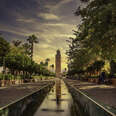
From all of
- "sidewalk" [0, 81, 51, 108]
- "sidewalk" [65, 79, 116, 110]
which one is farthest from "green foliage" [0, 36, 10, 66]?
"sidewalk" [65, 79, 116, 110]

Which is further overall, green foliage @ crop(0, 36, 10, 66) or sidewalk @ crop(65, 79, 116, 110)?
green foliage @ crop(0, 36, 10, 66)

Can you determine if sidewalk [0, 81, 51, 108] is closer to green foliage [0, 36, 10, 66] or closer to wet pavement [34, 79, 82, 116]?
wet pavement [34, 79, 82, 116]

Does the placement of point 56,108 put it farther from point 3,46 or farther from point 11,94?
point 3,46

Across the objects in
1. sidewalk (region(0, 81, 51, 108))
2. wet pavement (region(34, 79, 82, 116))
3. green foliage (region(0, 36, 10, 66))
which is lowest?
wet pavement (region(34, 79, 82, 116))

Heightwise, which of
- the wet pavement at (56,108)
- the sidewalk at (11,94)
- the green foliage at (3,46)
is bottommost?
the wet pavement at (56,108)

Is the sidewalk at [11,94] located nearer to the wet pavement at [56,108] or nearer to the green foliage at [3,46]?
the wet pavement at [56,108]

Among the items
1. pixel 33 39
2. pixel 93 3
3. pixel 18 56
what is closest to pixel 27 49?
pixel 33 39

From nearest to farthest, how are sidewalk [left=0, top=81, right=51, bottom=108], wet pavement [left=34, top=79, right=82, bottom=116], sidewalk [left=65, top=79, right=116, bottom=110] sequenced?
wet pavement [left=34, top=79, right=82, bottom=116]
sidewalk [left=65, top=79, right=116, bottom=110]
sidewalk [left=0, top=81, right=51, bottom=108]

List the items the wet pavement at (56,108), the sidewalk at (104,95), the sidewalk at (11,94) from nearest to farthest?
the wet pavement at (56,108), the sidewalk at (104,95), the sidewalk at (11,94)

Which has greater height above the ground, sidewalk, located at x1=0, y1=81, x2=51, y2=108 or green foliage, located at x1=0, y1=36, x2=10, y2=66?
green foliage, located at x1=0, y1=36, x2=10, y2=66

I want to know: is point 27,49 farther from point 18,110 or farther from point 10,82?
point 18,110

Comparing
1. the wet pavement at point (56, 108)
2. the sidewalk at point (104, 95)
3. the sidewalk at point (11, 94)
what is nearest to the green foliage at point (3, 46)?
the sidewalk at point (11, 94)

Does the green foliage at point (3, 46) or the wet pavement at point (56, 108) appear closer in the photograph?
the wet pavement at point (56, 108)

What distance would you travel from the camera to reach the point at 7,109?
7.80 meters
